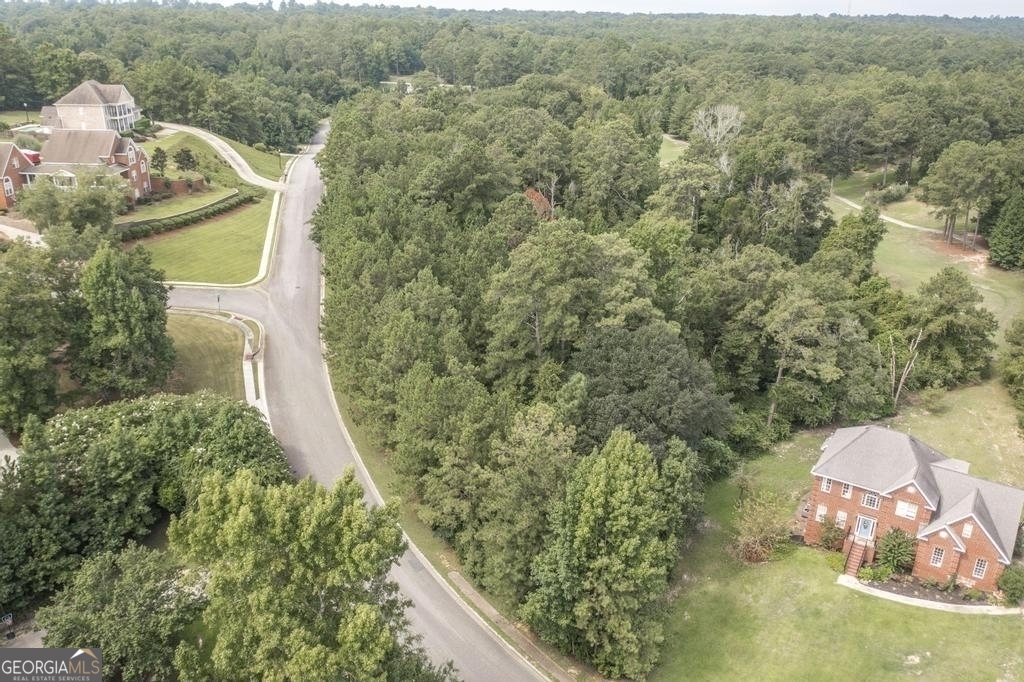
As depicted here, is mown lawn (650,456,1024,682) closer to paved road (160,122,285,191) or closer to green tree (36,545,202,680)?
green tree (36,545,202,680)

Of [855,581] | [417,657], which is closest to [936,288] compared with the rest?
[855,581]

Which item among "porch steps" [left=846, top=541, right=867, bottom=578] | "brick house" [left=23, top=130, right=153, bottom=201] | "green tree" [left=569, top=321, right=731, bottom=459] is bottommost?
"porch steps" [left=846, top=541, right=867, bottom=578]

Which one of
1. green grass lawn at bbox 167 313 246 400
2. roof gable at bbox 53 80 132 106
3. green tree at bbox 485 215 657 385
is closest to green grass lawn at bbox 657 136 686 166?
green tree at bbox 485 215 657 385

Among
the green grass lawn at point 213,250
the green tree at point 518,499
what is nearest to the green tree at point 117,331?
the green grass lawn at point 213,250

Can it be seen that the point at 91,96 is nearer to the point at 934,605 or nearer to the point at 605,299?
the point at 605,299

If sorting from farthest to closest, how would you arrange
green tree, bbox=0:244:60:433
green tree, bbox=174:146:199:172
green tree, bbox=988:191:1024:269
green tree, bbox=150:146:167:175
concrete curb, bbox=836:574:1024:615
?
green tree, bbox=174:146:199:172 < green tree, bbox=150:146:167:175 < green tree, bbox=988:191:1024:269 < green tree, bbox=0:244:60:433 < concrete curb, bbox=836:574:1024:615

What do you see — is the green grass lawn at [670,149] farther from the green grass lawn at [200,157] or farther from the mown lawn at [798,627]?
the mown lawn at [798,627]

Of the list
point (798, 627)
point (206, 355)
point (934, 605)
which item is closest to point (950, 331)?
point (934, 605)
